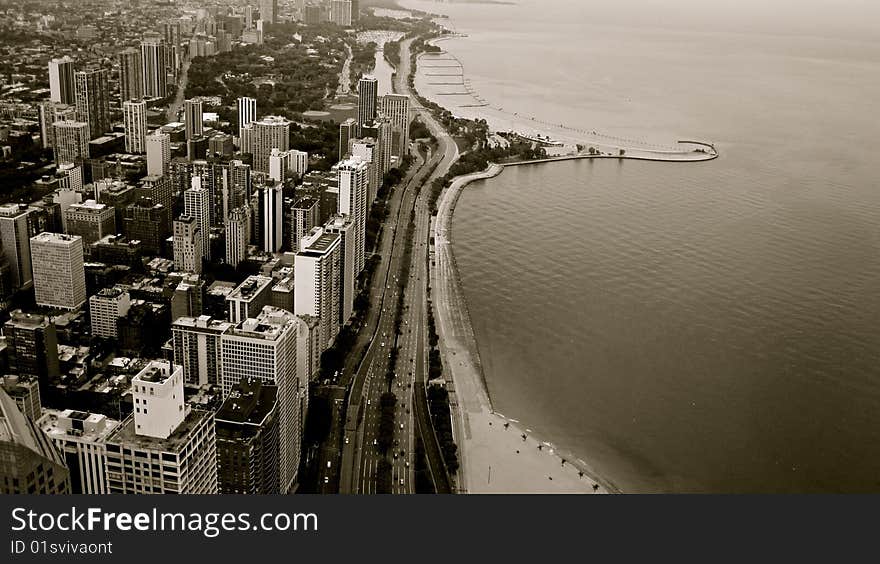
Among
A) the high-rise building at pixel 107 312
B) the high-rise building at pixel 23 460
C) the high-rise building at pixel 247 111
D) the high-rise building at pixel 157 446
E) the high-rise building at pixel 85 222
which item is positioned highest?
the high-rise building at pixel 23 460

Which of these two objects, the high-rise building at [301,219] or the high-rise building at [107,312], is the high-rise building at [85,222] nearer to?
the high-rise building at [301,219]

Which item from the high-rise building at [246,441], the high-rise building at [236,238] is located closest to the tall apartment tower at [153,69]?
the high-rise building at [236,238]

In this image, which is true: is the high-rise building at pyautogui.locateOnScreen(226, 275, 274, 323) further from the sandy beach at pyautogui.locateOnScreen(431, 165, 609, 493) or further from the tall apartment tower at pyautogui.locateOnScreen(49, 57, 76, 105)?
the tall apartment tower at pyautogui.locateOnScreen(49, 57, 76, 105)

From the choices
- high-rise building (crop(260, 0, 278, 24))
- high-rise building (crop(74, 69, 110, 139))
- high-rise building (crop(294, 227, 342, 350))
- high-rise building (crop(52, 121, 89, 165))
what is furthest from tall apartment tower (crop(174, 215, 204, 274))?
high-rise building (crop(260, 0, 278, 24))

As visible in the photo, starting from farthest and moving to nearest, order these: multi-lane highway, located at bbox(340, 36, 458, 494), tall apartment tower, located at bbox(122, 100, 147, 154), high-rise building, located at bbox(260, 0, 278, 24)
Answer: high-rise building, located at bbox(260, 0, 278, 24) < tall apartment tower, located at bbox(122, 100, 147, 154) < multi-lane highway, located at bbox(340, 36, 458, 494)

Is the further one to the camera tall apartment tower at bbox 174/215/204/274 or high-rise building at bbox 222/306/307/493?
tall apartment tower at bbox 174/215/204/274

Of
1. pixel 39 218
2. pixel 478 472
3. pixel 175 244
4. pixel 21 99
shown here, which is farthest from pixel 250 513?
pixel 21 99
